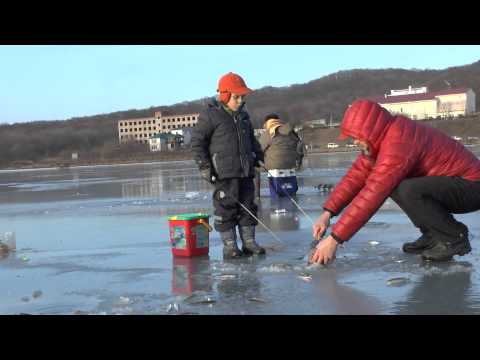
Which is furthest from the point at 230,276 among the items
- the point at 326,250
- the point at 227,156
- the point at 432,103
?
the point at 432,103

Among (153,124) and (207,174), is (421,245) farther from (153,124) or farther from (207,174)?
(153,124)

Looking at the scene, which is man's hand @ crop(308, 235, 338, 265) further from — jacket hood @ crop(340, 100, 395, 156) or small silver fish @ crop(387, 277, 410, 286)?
jacket hood @ crop(340, 100, 395, 156)

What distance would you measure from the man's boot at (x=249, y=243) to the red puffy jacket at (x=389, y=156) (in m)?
1.32

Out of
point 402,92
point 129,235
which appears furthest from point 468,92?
point 129,235

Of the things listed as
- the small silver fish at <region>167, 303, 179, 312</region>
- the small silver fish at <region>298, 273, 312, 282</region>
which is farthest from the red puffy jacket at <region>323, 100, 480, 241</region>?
the small silver fish at <region>167, 303, 179, 312</region>

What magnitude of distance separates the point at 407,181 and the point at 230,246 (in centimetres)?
171

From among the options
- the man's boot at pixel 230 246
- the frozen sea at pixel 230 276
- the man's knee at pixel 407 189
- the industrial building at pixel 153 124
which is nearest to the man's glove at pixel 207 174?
the man's boot at pixel 230 246

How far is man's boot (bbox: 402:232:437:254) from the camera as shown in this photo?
480 centimetres

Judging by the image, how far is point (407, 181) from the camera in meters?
4.39

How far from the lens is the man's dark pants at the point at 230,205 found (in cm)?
548

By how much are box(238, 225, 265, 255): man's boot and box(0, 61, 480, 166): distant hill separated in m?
111

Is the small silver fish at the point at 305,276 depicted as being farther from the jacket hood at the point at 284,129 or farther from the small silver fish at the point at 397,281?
the jacket hood at the point at 284,129

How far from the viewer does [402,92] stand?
13425cm
